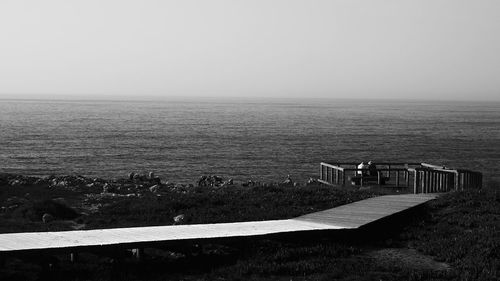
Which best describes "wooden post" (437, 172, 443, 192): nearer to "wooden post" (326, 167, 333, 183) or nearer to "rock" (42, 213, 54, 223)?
"wooden post" (326, 167, 333, 183)

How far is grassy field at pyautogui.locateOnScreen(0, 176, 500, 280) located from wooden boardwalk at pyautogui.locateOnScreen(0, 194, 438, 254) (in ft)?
0.91

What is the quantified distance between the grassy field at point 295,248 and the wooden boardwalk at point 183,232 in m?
0.28

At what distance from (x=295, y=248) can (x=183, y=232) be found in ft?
7.41

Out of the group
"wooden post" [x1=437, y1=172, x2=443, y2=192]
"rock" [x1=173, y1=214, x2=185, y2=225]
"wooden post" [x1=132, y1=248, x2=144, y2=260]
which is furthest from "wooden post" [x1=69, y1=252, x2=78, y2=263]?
"wooden post" [x1=437, y1=172, x2=443, y2=192]

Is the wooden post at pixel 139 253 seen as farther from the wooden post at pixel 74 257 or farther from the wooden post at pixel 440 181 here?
the wooden post at pixel 440 181

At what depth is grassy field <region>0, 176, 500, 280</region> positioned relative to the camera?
1160 cm

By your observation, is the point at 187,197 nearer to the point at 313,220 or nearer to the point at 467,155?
the point at 313,220

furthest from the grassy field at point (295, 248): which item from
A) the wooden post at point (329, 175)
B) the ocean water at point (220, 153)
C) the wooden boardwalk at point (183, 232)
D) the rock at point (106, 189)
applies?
the ocean water at point (220, 153)

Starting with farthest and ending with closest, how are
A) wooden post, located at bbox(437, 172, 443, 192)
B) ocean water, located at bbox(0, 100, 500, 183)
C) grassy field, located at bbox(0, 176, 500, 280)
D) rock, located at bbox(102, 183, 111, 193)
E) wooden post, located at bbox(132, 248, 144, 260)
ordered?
ocean water, located at bbox(0, 100, 500, 183) < rock, located at bbox(102, 183, 111, 193) < wooden post, located at bbox(437, 172, 443, 192) < wooden post, located at bbox(132, 248, 144, 260) < grassy field, located at bbox(0, 176, 500, 280)

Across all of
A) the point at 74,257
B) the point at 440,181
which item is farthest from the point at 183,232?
the point at 440,181

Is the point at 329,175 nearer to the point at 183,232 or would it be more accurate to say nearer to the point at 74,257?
the point at 183,232

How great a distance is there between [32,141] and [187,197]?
60102 millimetres

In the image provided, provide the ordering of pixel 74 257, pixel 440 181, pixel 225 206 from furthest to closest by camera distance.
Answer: pixel 440 181 → pixel 225 206 → pixel 74 257

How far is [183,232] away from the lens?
43.5 feet
